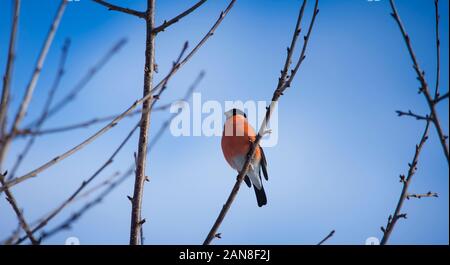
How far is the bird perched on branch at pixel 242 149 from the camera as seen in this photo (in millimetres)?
4074

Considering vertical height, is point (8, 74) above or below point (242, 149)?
below

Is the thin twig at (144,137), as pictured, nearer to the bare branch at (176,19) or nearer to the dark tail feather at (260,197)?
the bare branch at (176,19)

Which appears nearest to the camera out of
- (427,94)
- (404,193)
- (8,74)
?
(8,74)

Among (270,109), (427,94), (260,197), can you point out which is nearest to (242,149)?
(260,197)

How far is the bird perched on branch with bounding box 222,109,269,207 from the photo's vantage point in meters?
4.07

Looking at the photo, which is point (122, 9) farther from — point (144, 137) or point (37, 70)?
point (37, 70)

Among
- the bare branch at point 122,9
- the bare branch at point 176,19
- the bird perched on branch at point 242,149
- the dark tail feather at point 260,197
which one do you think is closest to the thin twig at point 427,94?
the bare branch at point 176,19

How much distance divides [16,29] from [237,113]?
384 centimetres

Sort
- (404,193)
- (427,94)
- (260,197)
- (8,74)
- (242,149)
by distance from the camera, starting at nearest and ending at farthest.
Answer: (8,74) → (427,94) → (404,193) → (242,149) → (260,197)

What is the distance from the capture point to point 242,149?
13.4 ft

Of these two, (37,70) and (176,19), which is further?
(176,19)

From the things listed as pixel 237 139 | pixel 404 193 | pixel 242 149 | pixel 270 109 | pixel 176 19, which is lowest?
pixel 404 193

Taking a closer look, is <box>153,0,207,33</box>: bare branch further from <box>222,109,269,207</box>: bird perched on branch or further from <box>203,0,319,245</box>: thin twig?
<box>222,109,269,207</box>: bird perched on branch
